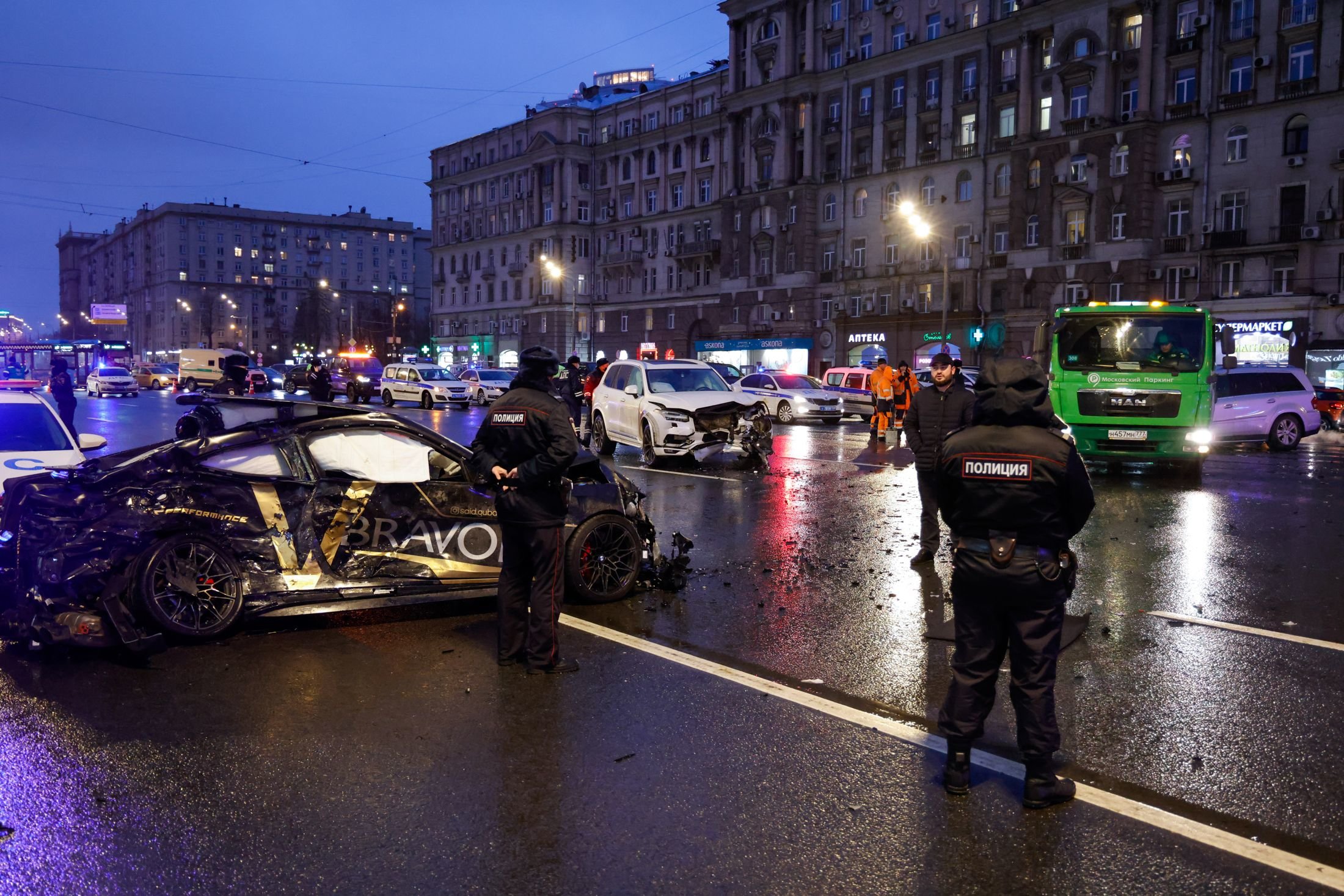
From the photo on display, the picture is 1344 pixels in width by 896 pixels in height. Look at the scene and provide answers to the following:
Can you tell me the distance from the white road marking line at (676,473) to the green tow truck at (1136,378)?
5162 mm

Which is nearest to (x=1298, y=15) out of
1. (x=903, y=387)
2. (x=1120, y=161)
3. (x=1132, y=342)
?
(x=1120, y=161)

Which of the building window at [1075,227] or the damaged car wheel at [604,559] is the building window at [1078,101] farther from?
the damaged car wheel at [604,559]

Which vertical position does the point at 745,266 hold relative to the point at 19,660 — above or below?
above

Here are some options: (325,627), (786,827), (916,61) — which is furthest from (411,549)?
(916,61)

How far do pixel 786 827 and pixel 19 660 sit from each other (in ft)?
15.3

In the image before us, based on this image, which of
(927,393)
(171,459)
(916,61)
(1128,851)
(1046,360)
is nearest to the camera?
(1128,851)

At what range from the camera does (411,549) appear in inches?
263

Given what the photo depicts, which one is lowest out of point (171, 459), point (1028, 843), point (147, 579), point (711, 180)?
point (1028, 843)

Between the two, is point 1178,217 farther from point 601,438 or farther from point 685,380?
point 601,438

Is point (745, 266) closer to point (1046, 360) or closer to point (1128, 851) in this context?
point (1046, 360)

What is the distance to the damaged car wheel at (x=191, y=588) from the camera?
5.98 metres

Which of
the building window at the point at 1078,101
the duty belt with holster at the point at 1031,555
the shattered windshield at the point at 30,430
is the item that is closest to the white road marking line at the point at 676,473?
the shattered windshield at the point at 30,430

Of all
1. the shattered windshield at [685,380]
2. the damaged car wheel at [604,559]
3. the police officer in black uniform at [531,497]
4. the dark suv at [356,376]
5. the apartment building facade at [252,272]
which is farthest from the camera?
the apartment building facade at [252,272]

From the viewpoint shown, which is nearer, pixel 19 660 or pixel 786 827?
pixel 786 827
